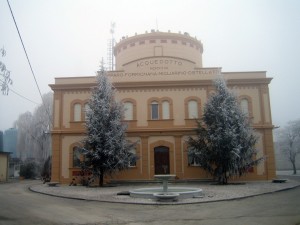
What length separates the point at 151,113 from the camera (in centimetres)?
2773

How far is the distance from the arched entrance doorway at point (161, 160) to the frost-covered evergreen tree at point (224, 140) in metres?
2.62

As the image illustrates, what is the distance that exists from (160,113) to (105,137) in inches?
228

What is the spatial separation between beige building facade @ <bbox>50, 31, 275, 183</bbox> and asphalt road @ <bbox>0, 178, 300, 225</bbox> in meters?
11.0

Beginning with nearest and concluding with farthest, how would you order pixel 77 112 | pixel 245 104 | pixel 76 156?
pixel 76 156 < pixel 245 104 < pixel 77 112

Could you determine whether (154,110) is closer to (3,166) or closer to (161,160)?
(161,160)

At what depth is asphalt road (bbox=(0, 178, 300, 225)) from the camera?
10.8 m

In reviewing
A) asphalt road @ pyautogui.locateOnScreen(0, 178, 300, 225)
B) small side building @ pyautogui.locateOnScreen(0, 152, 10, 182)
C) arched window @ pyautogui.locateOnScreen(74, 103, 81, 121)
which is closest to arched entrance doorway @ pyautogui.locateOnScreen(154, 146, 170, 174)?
arched window @ pyautogui.locateOnScreen(74, 103, 81, 121)

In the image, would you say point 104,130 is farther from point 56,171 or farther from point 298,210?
point 298,210

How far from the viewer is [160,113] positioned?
27.6 m

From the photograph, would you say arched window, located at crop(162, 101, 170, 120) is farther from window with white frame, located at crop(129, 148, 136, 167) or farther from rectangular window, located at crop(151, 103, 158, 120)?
window with white frame, located at crop(129, 148, 136, 167)

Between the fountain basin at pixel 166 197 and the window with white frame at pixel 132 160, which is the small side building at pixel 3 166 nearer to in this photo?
the window with white frame at pixel 132 160

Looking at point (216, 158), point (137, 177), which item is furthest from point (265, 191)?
point (137, 177)

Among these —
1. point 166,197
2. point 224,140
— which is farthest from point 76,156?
point 166,197

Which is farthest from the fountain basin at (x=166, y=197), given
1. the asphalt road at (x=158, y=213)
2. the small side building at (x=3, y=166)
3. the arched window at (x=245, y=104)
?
the small side building at (x=3, y=166)
